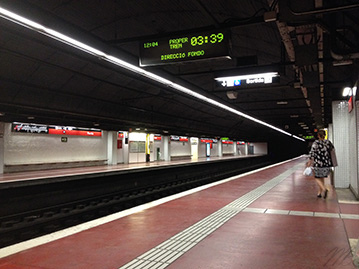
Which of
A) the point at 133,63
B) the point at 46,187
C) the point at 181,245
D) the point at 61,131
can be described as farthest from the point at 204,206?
the point at 61,131

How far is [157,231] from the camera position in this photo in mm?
4059

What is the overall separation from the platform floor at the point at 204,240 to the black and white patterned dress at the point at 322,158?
83cm

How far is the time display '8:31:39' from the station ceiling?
0.26 feet

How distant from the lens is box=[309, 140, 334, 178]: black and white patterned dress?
6367 millimetres

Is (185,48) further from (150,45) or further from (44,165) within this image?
(44,165)

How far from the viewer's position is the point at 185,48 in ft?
17.7

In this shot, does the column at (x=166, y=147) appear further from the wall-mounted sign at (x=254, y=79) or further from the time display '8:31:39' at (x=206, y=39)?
the time display '8:31:39' at (x=206, y=39)

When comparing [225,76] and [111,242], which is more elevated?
[225,76]

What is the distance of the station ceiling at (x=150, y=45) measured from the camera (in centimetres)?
480

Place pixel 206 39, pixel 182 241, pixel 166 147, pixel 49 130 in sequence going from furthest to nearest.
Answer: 1. pixel 166 147
2. pixel 49 130
3. pixel 206 39
4. pixel 182 241

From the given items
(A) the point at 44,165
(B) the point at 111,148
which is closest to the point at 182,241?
(A) the point at 44,165

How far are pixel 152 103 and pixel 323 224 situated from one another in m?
15.0

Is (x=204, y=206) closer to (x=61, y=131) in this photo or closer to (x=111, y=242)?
(x=111, y=242)

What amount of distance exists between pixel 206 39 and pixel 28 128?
12589 millimetres
